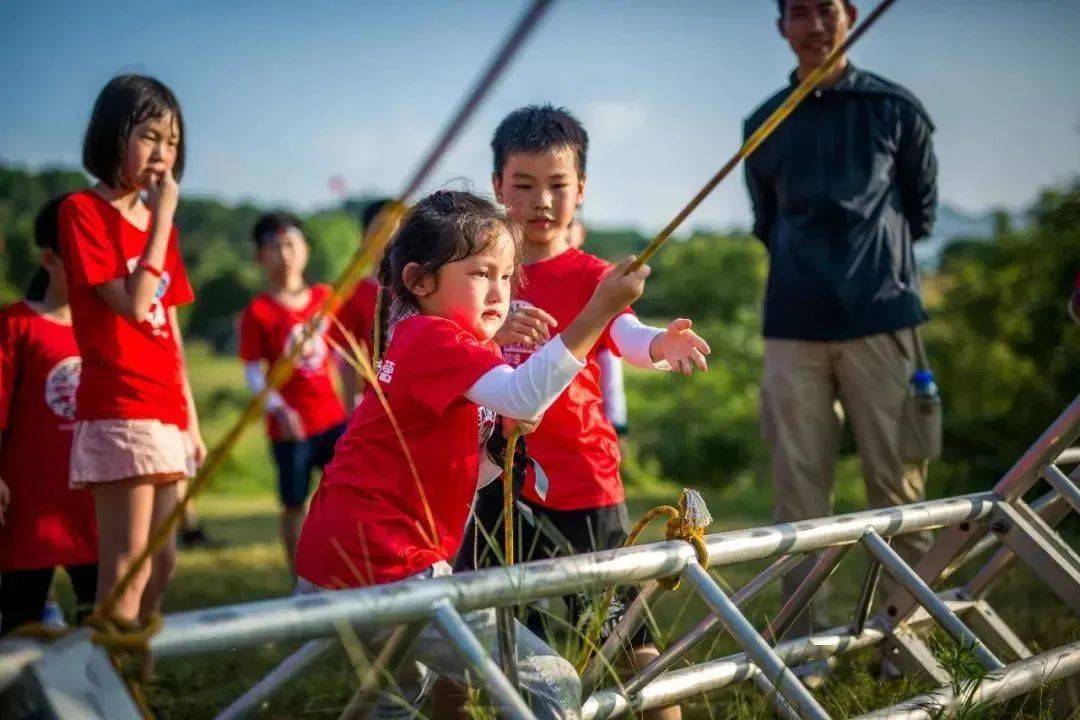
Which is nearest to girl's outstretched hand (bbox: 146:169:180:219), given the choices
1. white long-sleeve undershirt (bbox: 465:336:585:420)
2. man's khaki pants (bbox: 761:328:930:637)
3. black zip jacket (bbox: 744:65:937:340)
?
white long-sleeve undershirt (bbox: 465:336:585:420)

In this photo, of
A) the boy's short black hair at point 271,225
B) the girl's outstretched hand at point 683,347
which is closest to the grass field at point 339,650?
the girl's outstretched hand at point 683,347

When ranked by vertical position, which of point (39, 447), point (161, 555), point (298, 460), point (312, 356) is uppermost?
point (312, 356)

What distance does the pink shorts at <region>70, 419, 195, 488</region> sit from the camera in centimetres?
329

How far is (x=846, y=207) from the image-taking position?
403 cm

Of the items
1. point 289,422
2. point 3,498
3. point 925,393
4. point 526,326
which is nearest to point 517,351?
point 526,326

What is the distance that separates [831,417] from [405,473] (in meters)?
2.20

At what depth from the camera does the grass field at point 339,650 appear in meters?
3.14

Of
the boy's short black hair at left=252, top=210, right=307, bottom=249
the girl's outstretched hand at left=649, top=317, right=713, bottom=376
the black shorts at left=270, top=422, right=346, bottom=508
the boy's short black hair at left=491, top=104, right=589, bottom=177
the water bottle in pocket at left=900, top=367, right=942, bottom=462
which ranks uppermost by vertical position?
the boy's short black hair at left=491, top=104, right=589, bottom=177

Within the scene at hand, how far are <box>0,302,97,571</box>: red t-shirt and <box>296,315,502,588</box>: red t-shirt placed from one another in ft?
5.72

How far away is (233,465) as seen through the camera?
13906 mm

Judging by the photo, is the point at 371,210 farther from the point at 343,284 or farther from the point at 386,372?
the point at 343,284

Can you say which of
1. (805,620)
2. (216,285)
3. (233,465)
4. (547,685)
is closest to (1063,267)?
(805,620)

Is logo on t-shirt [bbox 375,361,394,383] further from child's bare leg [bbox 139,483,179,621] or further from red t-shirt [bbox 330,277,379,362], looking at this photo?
red t-shirt [bbox 330,277,379,362]

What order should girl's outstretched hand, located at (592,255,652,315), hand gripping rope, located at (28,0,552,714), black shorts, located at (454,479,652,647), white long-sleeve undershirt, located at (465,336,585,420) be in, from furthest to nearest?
black shorts, located at (454,479,652,647) < white long-sleeve undershirt, located at (465,336,585,420) < girl's outstretched hand, located at (592,255,652,315) < hand gripping rope, located at (28,0,552,714)
